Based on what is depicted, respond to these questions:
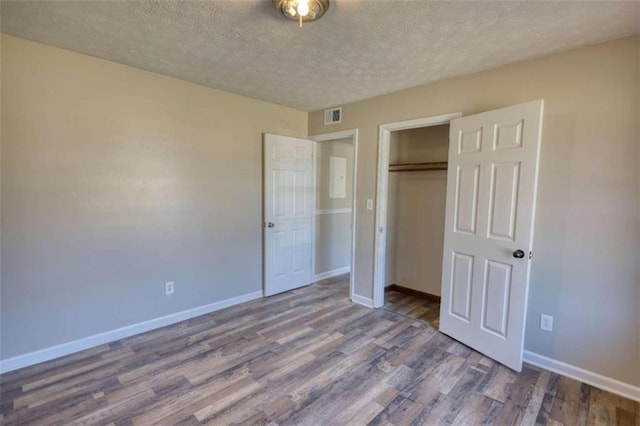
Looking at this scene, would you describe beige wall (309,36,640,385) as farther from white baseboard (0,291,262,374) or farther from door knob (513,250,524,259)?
white baseboard (0,291,262,374)

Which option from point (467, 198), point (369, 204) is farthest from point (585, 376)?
point (369, 204)

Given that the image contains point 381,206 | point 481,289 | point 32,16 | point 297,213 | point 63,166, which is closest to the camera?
point 32,16

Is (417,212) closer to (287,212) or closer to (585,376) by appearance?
(287,212)

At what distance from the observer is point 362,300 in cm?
365

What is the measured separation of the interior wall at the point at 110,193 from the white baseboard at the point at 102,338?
5 cm

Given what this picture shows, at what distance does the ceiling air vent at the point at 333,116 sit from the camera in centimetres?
378

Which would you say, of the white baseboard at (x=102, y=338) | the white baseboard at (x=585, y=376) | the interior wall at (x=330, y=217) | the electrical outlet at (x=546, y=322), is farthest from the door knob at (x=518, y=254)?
the white baseboard at (x=102, y=338)

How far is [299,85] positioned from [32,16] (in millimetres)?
1957

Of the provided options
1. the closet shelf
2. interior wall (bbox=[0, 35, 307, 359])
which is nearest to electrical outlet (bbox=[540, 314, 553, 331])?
the closet shelf

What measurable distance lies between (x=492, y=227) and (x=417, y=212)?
1.50 metres

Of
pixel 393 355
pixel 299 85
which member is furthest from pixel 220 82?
pixel 393 355

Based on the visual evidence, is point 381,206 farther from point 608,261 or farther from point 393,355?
point 608,261

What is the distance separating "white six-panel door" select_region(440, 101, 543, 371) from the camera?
2.24 m

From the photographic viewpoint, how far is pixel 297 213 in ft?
13.4
